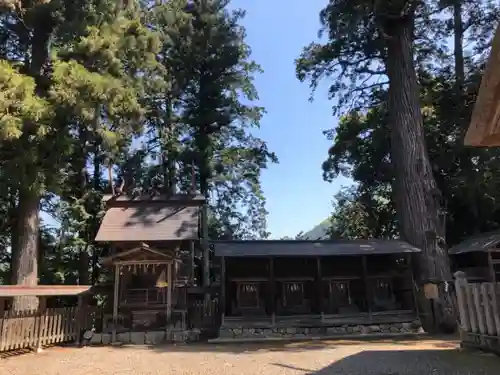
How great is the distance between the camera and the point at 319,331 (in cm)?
1567

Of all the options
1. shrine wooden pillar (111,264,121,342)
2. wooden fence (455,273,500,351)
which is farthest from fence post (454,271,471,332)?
shrine wooden pillar (111,264,121,342)

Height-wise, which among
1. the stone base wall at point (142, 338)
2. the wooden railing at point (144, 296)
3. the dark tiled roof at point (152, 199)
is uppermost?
the dark tiled roof at point (152, 199)

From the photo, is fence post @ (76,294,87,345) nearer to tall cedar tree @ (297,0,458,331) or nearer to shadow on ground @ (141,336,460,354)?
shadow on ground @ (141,336,460,354)

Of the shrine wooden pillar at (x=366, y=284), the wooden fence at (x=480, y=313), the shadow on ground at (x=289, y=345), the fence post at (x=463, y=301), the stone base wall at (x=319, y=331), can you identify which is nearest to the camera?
the wooden fence at (x=480, y=313)

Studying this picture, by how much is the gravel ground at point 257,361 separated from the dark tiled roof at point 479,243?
5.98 meters

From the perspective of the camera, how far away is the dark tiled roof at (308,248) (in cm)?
1614

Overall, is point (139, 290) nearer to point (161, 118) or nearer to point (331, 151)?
point (161, 118)

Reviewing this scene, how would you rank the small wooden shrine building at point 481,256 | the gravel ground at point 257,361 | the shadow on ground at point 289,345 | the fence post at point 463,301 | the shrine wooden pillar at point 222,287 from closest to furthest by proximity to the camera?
the gravel ground at point 257,361
the fence post at point 463,301
the shadow on ground at point 289,345
the shrine wooden pillar at point 222,287
the small wooden shrine building at point 481,256

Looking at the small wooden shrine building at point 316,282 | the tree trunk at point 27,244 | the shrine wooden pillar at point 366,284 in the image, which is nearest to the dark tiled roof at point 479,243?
the small wooden shrine building at point 316,282

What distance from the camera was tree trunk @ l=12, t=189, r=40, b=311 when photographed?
14.8 m

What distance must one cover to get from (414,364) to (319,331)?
7.55 metres

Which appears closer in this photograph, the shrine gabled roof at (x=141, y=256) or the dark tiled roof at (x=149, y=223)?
the shrine gabled roof at (x=141, y=256)

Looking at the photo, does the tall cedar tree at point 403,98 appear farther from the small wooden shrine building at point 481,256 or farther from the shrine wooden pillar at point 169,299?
the shrine wooden pillar at point 169,299

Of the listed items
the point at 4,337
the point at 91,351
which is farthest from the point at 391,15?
the point at 4,337
